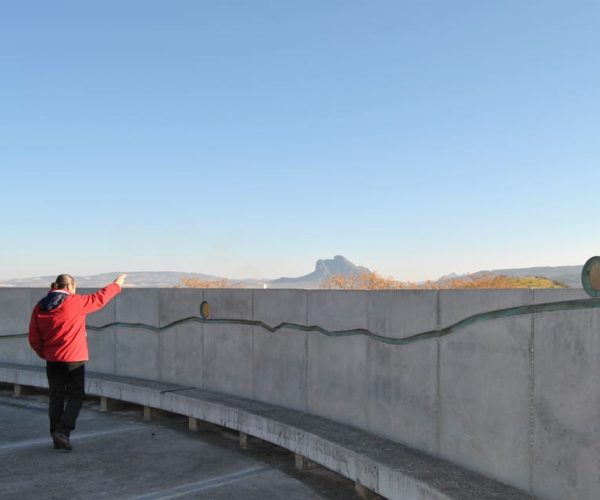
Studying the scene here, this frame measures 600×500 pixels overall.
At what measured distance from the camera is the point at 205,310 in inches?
318

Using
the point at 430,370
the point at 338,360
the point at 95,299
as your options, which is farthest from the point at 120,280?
the point at 430,370

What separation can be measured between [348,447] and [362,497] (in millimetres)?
400

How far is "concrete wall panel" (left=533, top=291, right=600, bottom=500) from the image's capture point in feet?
12.1

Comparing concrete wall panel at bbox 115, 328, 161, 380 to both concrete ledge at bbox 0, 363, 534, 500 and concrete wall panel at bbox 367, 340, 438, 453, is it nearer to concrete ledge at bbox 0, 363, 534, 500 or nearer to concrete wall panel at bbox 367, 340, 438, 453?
concrete ledge at bbox 0, 363, 534, 500

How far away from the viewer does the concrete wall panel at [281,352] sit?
A: 21.9 ft

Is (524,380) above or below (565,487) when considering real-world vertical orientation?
above

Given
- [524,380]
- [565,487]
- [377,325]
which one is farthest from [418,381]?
[565,487]

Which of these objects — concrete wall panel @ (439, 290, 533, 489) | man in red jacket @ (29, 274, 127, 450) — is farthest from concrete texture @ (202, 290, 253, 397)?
concrete wall panel @ (439, 290, 533, 489)

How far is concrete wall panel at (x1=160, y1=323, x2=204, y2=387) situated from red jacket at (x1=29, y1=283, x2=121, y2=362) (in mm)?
1935

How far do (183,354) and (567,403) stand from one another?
5557 mm

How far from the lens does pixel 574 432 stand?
3.79m

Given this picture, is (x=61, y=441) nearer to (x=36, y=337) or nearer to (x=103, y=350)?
(x=36, y=337)

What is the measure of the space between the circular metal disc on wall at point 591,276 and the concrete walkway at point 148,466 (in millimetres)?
2617

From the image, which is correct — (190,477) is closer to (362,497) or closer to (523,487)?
(362,497)
